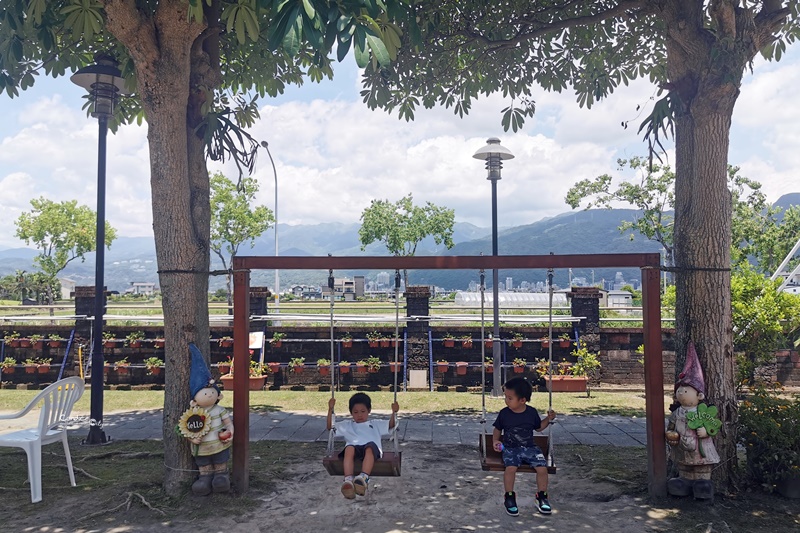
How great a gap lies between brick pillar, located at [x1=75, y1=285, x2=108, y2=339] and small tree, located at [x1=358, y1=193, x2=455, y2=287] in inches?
1213

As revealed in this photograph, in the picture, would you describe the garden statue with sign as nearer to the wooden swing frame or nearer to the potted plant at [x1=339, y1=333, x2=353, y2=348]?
the wooden swing frame

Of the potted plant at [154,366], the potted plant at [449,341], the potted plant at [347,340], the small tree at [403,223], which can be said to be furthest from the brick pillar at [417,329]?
the small tree at [403,223]

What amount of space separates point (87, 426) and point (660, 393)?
7.98 meters

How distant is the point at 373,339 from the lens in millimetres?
12281

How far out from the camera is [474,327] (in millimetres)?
12570

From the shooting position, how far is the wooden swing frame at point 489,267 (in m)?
5.56

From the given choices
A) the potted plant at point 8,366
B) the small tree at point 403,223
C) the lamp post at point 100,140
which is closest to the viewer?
the lamp post at point 100,140

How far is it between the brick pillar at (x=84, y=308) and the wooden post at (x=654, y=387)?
10.9 m

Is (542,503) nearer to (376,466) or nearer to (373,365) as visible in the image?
(376,466)

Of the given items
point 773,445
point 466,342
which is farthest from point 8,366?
point 773,445

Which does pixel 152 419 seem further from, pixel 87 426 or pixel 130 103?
pixel 130 103

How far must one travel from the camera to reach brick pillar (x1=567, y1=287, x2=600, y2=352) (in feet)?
39.9

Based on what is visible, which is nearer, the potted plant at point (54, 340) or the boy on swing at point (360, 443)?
the boy on swing at point (360, 443)

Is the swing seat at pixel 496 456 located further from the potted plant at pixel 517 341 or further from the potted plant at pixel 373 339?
the potted plant at pixel 373 339
